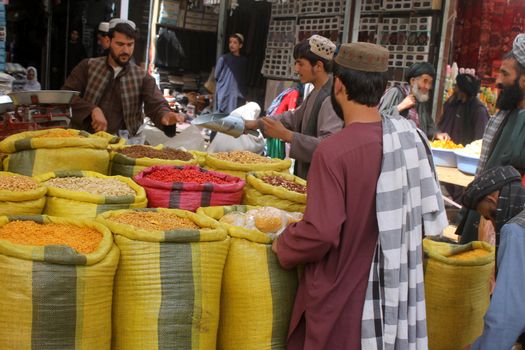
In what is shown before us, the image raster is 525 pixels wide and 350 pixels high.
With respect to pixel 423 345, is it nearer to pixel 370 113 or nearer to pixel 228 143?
pixel 370 113

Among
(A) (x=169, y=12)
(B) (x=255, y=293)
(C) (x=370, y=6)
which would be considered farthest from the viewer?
(A) (x=169, y=12)

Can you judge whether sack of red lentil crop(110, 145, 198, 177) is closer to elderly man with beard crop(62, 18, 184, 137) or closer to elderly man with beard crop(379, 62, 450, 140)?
elderly man with beard crop(62, 18, 184, 137)

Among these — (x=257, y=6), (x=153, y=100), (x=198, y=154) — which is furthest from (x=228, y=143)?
(x=257, y=6)

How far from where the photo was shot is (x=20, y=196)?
2625 mm

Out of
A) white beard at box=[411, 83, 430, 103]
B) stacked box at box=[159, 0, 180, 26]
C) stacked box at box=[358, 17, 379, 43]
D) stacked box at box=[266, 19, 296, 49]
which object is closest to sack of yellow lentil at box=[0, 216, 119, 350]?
white beard at box=[411, 83, 430, 103]

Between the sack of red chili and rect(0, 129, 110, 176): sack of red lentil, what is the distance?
339 millimetres

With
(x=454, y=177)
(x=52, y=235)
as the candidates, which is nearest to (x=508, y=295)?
(x=52, y=235)

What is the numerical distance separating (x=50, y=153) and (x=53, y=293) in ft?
3.82

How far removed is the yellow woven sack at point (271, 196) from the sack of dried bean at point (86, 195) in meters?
0.52

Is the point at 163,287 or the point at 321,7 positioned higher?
the point at 321,7

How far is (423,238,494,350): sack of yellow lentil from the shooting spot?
10.3ft

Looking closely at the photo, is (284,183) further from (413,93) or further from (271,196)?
(413,93)

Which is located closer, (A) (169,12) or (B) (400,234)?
(B) (400,234)

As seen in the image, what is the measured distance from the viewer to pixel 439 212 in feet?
8.16
